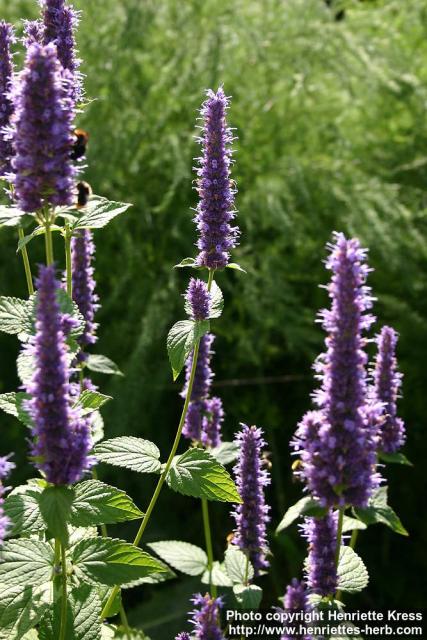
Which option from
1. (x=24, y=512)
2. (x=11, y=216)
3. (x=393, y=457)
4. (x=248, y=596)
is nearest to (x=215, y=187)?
(x=11, y=216)

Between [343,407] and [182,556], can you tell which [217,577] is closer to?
[182,556]

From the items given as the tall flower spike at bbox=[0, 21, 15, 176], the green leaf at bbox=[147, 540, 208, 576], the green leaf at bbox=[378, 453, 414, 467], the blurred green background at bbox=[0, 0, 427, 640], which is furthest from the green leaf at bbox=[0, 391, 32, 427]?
the blurred green background at bbox=[0, 0, 427, 640]

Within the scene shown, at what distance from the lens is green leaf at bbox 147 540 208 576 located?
2266 mm

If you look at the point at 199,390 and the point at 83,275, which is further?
the point at 199,390

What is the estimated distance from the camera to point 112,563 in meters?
1.48

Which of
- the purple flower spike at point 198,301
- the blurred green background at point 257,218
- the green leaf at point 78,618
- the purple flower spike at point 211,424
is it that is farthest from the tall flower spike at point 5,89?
the blurred green background at point 257,218

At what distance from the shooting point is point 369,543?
3.64 metres

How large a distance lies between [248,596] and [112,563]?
63 cm

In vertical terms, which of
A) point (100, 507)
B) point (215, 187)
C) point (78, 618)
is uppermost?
point (215, 187)

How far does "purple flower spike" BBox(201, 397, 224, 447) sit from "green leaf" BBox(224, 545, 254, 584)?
36 cm

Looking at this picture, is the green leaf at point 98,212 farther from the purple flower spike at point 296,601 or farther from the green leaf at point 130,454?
the purple flower spike at point 296,601

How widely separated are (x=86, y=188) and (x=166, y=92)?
2.50 metres

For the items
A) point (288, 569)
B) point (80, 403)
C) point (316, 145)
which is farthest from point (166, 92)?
point (80, 403)

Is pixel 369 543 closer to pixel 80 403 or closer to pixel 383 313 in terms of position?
pixel 383 313
